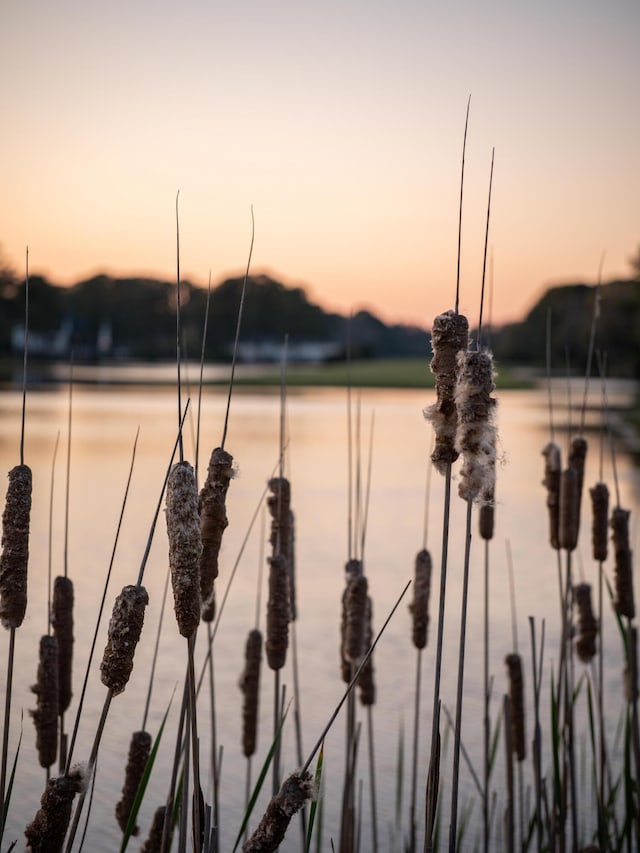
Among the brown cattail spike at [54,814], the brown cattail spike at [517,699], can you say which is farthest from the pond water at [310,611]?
the brown cattail spike at [54,814]

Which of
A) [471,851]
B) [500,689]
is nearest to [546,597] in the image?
[500,689]

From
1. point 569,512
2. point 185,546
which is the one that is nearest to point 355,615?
point 569,512

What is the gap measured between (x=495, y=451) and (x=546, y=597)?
26.4ft

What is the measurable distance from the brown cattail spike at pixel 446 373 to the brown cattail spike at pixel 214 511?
1.45 feet

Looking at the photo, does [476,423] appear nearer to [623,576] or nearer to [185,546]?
[185,546]

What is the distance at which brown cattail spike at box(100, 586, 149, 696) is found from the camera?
1709 millimetres

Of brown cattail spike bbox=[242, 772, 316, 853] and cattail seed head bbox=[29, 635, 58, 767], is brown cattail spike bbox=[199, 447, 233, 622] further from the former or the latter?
cattail seed head bbox=[29, 635, 58, 767]

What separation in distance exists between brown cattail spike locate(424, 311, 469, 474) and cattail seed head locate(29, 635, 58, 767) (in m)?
1.25

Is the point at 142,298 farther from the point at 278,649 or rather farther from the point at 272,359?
the point at 278,649

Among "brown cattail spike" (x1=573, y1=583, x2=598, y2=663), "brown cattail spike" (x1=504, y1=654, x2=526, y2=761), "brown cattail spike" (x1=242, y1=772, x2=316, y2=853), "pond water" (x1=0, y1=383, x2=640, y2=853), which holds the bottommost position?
"pond water" (x1=0, y1=383, x2=640, y2=853)

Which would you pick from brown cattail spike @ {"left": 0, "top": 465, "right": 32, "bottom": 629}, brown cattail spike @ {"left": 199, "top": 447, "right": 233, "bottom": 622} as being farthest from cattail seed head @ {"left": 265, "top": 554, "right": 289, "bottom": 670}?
brown cattail spike @ {"left": 0, "top": 465, "right": 32, "bottom": 629}

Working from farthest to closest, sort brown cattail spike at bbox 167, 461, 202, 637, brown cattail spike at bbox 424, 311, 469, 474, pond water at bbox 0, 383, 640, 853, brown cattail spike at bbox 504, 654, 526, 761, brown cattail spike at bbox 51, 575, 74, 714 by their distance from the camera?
pond water at bbox 0, 383, 640, 853 → brown cattail spike at bbox 504, 654, 526, 761 → brown cattail spike at bbox 51, 575, 74, 714 → brown cattail spike at bbox 424, 311, 469, 474 → brown cattail spike at bbox 167, 461, 202, 637

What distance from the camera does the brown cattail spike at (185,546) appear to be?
1690mm

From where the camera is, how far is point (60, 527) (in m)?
12.9
